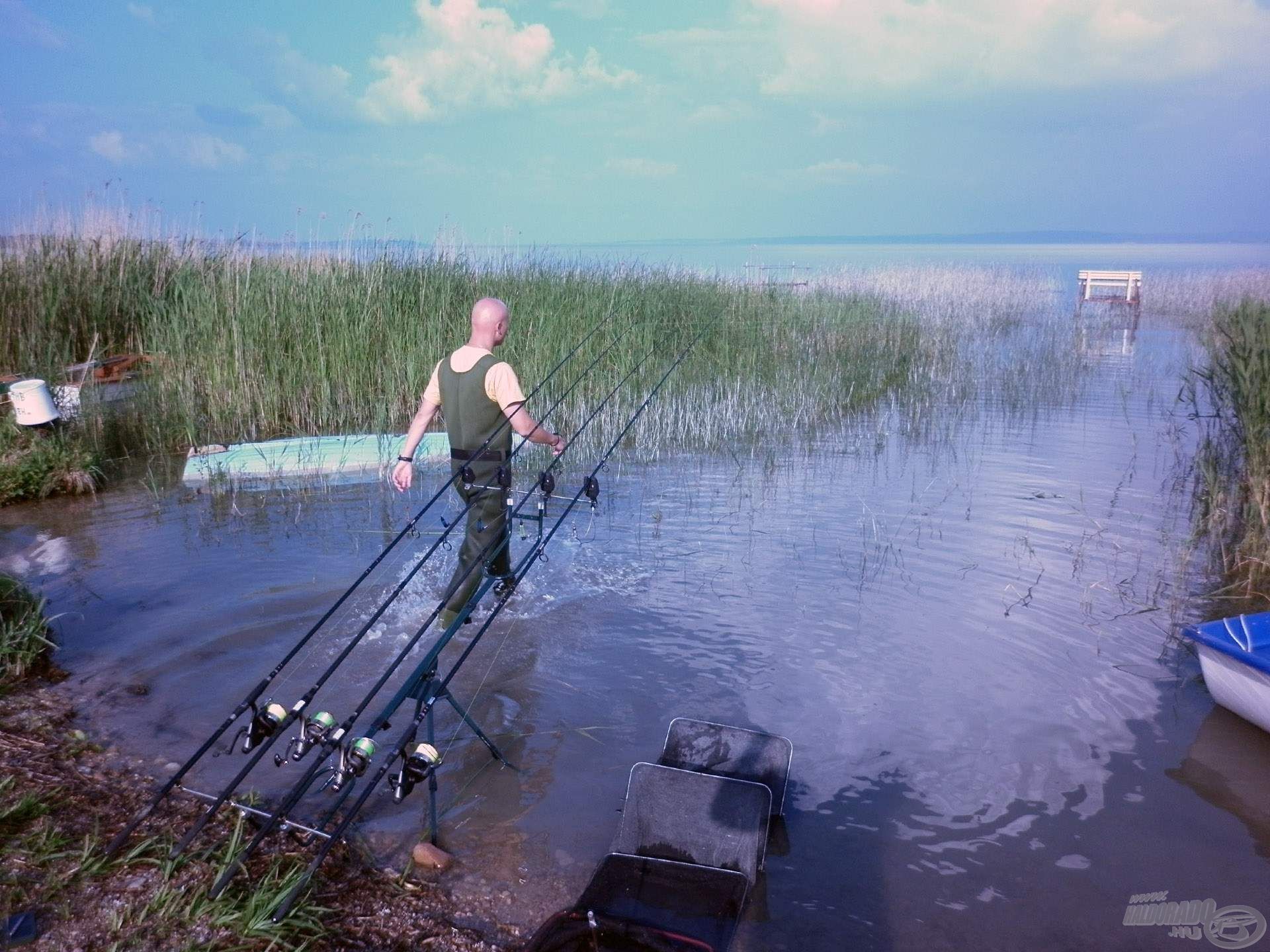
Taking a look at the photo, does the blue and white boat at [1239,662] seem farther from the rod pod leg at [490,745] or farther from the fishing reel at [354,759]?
the fishing reel at [354,759]

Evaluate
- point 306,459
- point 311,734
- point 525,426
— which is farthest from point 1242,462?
point 311,734

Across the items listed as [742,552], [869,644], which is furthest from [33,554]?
[869,644]

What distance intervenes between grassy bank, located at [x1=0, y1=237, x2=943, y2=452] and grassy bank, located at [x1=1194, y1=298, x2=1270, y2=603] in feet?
14.6

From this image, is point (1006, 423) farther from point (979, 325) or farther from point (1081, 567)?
point (979, 325)

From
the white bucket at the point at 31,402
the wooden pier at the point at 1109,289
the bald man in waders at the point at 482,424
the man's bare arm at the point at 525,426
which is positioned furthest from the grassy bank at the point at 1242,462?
the wooden pier at the point at 1109,289

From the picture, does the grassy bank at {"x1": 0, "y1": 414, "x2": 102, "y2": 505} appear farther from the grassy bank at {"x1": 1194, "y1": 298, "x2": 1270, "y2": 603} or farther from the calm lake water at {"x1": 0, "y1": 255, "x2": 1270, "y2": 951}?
the grassy bank at {"x1": 1194, "y1": 298, "x2": 1270, "y2": 603}

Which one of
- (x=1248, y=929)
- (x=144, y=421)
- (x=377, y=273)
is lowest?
(x=1248, y=929)

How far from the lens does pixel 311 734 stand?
2.99m

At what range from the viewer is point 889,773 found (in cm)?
441

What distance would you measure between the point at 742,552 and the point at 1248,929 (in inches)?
171

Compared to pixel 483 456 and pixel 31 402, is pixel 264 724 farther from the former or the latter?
pixel 31 402

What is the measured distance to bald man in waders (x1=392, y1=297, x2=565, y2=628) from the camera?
16.9 feet

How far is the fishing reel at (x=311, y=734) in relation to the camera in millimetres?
2984

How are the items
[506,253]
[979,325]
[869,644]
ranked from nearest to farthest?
[869,644]
[506,253]
[979,325]
